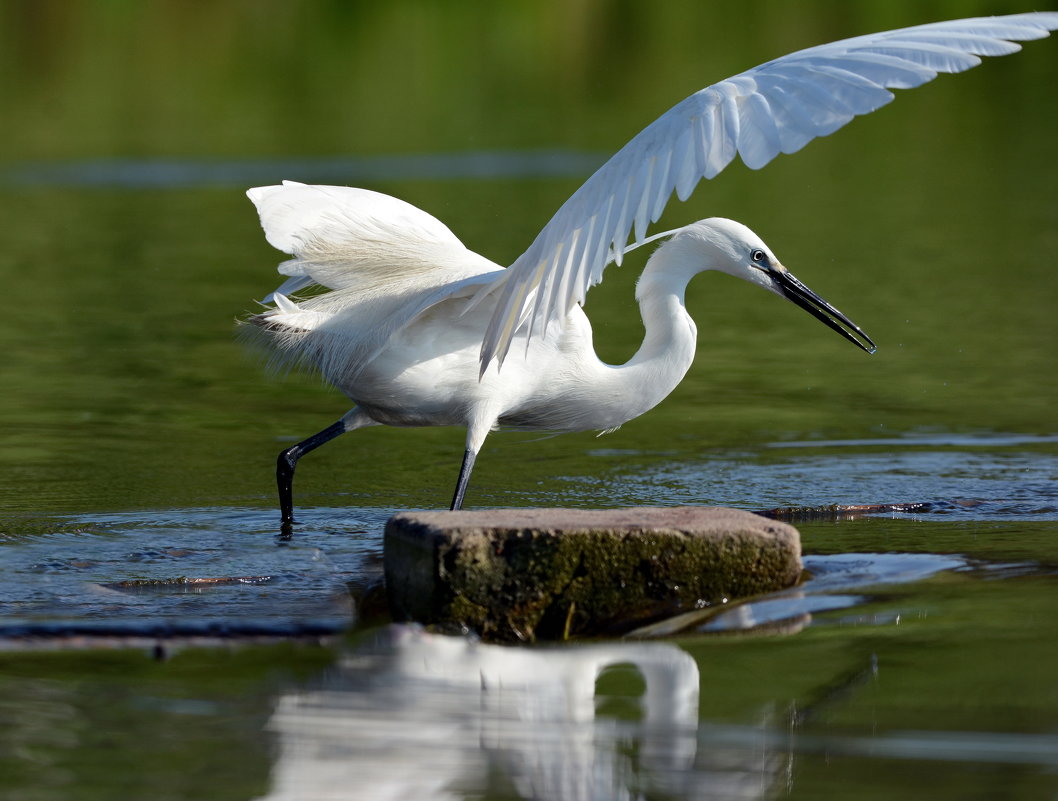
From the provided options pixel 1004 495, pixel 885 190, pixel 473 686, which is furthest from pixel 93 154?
pixel 473 686

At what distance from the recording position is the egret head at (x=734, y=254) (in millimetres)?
6336

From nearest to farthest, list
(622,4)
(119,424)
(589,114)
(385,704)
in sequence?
1. (385,704)
2. (119,424)
3. (589,114)
4. (622,4)

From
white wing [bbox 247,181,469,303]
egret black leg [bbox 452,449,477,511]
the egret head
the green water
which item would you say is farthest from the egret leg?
the egret head

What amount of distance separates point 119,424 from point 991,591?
4604mm

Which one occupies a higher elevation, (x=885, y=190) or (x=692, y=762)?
(x=885, y=190)

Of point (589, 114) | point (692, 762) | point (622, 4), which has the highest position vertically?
point (622, 4)

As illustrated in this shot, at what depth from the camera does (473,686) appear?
14.2 feet

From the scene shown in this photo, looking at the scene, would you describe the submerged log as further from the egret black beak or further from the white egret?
the egret black beak

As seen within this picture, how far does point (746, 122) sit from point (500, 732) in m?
1.94

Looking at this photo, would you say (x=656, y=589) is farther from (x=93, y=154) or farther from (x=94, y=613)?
(x=93, y=154)

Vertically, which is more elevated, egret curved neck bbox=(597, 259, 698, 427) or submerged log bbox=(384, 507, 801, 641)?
egret curved neck bbox=(597, 259, 698, 427)

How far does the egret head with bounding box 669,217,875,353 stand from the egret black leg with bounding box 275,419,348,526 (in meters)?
1.50

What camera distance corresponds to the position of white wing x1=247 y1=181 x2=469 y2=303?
20.4ft

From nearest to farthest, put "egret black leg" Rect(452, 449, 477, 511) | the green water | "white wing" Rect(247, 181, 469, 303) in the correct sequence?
1. the green water
2. "egret black leg" Rect(452, 449, 477, 511)
3. "white wing" Rect(247, 181, 469, 303)
